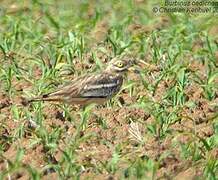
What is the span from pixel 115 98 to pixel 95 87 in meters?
0.39

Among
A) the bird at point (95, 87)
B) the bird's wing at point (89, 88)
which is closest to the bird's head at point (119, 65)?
the bird at point (95, 87)

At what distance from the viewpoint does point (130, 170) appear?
27.9 feet

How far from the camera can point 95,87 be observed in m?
10.1

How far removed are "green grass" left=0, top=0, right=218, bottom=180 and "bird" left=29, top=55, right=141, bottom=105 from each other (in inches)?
5.6

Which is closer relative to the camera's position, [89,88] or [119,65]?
[89,88]

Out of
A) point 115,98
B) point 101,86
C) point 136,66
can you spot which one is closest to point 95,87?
point 101,86

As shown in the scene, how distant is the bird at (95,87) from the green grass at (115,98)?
0.14 metres

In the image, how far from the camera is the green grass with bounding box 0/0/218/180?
28.6ft

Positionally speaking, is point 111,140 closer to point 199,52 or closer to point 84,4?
A: point 199,52

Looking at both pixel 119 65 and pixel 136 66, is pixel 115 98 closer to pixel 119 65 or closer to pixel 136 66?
pixel 119 65

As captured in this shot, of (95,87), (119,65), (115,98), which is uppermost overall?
(119,65)

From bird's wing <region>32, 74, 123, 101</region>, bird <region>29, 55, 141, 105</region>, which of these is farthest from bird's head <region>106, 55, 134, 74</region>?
bird's wing <region>32, 74, 123, 101</region>

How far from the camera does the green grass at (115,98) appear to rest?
873 centimetres

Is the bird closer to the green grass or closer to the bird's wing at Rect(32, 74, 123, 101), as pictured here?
the bird's wing at Rect(32, 74, 123, 101)
